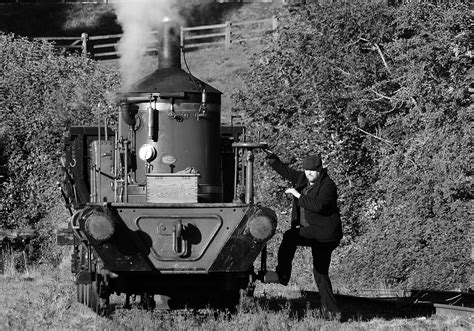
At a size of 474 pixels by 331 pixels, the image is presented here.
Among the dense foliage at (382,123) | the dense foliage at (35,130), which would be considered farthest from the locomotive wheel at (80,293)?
the dense foliage at (35,130)

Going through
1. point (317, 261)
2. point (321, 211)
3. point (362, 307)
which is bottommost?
point (362, 307)

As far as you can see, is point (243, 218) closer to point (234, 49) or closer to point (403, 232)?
point (403, 232)

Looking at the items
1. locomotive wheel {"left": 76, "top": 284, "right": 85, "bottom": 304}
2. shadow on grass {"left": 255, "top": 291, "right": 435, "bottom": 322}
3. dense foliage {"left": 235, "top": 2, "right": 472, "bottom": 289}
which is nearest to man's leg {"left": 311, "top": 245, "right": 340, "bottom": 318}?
shadow on grass {"left": 255, "top": 291, "right": 435, "bottom": 322}

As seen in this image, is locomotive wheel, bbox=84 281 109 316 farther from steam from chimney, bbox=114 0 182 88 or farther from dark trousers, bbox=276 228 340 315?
steam from chimney, bbox=114 0 182 88

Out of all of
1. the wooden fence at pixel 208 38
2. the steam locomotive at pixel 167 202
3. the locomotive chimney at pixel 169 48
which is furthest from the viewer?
the wooden fence at pixel 208 38

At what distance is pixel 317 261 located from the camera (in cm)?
1205

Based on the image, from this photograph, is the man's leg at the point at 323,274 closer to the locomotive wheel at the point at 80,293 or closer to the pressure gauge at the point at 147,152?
the pressure gauge at the point at 147,152

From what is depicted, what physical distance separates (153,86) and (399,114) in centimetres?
733

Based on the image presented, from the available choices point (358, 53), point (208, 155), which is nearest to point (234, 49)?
point (358, 53)

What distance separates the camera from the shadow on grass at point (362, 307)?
42.3 feet

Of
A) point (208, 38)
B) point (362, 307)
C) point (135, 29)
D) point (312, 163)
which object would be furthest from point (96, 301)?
point (208, 38)

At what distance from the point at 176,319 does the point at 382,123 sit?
8975mm

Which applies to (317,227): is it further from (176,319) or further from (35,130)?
(35,130)

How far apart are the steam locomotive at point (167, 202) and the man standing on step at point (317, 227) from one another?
14.4 inches
